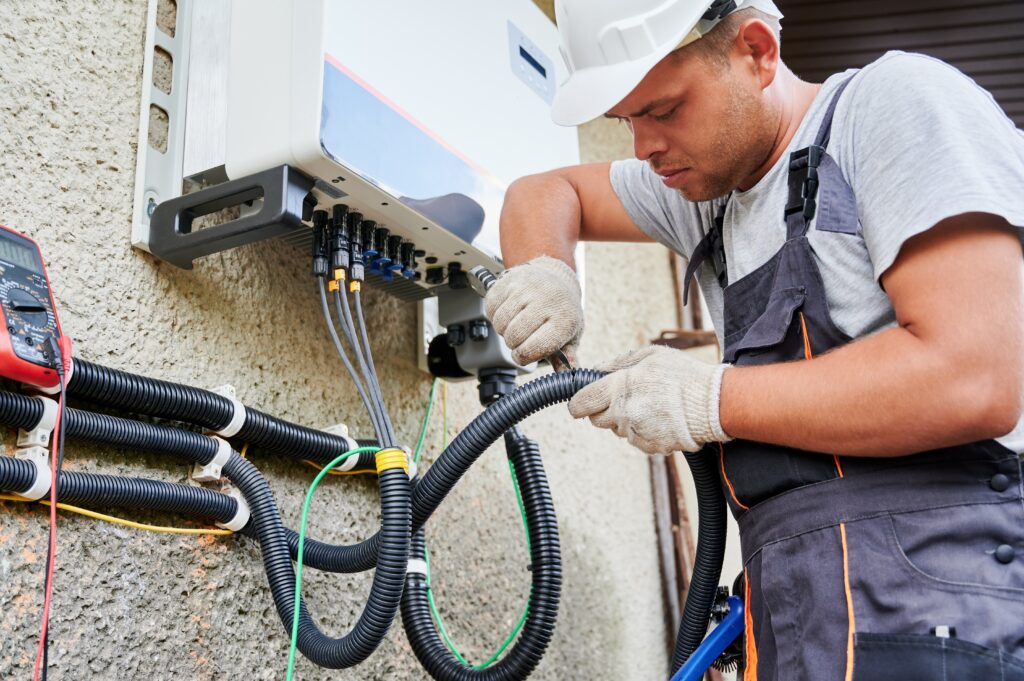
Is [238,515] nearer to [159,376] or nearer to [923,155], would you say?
[159,376]

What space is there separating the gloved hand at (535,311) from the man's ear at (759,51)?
35 cm

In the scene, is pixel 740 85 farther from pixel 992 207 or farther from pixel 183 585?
pixel 183 585

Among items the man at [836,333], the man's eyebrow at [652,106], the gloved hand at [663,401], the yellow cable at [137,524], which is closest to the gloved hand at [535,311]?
the man at [836,333]

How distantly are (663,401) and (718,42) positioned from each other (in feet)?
1.44

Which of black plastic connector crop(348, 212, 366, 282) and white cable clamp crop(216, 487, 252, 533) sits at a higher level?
black plastic connector crop(348, 212, 366, 282)

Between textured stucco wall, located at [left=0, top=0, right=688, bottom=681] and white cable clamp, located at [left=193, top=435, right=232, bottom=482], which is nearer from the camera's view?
textured stucco wall, located at [left=0, top=0, right=688, bottom=681]

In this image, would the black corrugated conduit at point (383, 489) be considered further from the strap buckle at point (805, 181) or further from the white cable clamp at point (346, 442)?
the strap buckle at point (805, 181)

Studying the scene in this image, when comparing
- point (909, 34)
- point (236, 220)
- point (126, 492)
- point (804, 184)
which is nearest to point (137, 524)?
point (126, 492)

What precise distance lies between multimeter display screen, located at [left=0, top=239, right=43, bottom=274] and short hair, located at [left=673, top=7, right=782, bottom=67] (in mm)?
778

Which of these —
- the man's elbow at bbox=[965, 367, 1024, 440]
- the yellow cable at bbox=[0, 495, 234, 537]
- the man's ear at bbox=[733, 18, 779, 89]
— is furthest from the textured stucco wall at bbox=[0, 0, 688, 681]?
the man's elbow at bbox=[965, 367, 1024, 440]

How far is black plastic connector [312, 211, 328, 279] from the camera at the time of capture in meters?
1.23

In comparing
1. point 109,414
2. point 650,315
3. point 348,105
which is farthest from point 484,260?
point 650,315

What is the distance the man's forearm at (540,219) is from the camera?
125cm

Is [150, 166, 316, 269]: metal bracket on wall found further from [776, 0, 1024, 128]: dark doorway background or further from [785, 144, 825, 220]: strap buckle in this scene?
[776, 0, 1024, 128]: dark doorway background
